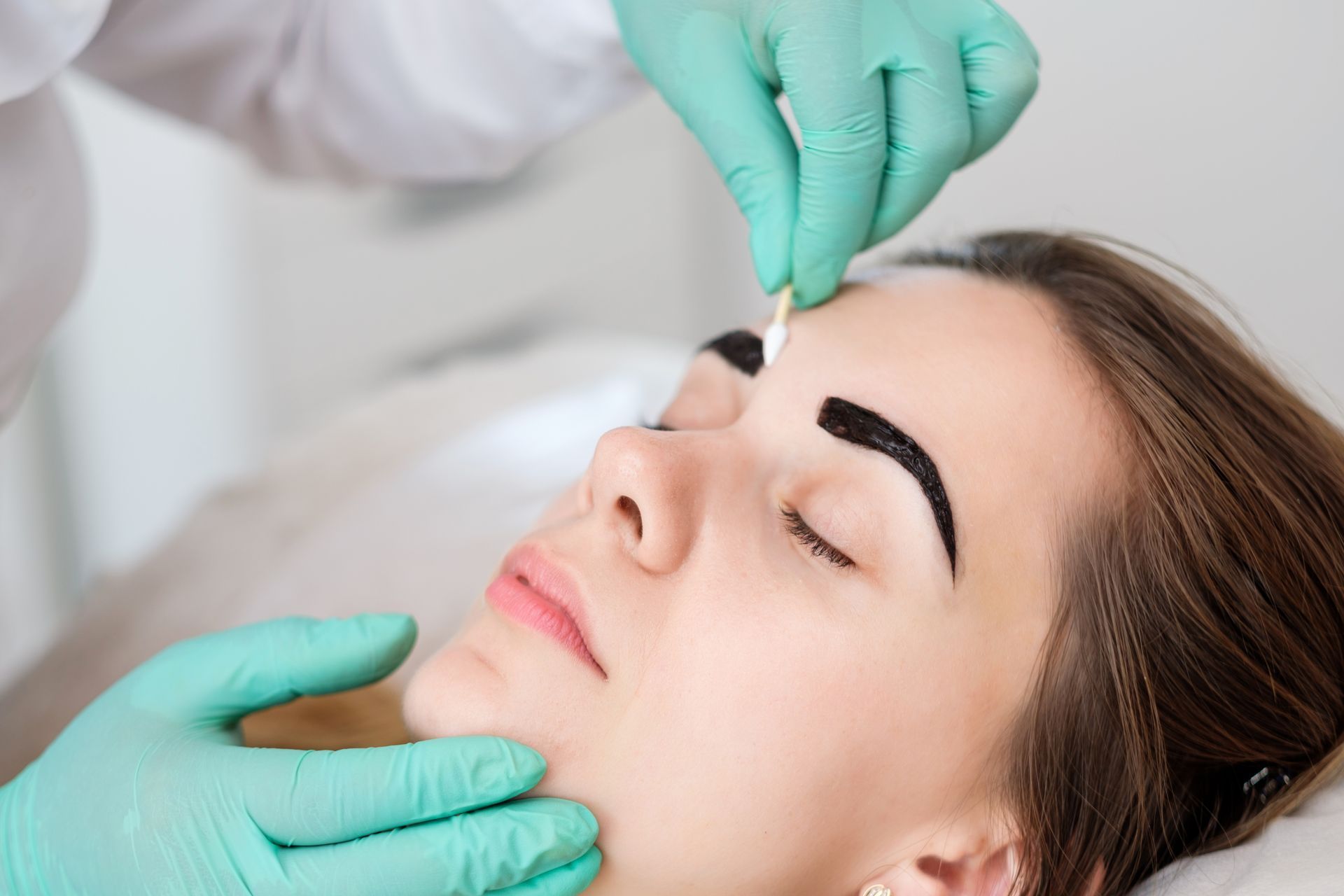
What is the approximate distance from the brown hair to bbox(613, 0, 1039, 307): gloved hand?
0.22 m

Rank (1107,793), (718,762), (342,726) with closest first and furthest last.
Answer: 1. (718,762)
2. (1107,793)
3. (342,726)

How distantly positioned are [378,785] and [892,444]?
0.52 meters

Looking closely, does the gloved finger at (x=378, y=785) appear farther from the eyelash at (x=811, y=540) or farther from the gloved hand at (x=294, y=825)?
the eyelash at (x=811, y=540)

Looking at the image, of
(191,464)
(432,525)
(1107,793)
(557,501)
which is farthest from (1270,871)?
(191,464)

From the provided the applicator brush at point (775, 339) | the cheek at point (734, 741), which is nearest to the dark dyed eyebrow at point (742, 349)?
the applicator brush at point (775, 339)

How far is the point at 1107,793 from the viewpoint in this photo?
3.24 feet

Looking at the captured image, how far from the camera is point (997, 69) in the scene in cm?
111

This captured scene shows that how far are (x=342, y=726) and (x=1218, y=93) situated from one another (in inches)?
66.2

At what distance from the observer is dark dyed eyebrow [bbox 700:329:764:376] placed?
1087mm

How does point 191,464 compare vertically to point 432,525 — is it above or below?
below

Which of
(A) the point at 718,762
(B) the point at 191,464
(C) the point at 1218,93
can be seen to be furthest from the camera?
(B) the point at 191,464

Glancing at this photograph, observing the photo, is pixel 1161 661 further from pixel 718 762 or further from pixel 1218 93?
pixel 1218 93

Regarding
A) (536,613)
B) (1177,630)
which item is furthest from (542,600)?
(1177,630)

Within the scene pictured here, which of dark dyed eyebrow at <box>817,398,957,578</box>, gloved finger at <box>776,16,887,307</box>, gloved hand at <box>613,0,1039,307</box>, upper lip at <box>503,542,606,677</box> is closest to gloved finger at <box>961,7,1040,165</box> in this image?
gloved hand at <box>613,0,1039,307</box>
